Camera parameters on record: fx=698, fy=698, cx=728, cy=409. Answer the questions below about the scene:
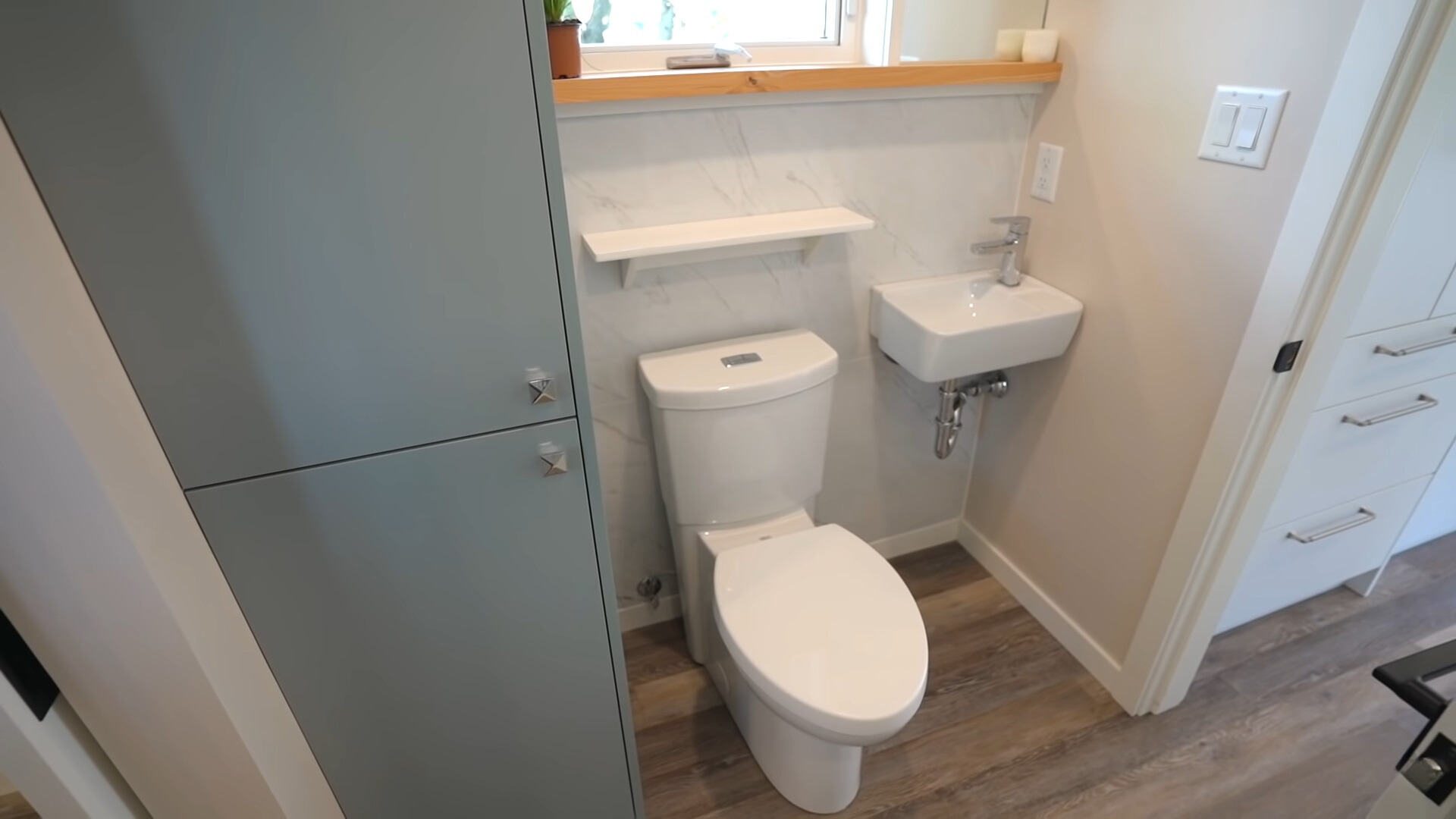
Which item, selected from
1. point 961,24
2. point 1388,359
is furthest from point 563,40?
point 1388,359

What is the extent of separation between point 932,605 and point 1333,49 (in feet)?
4.62

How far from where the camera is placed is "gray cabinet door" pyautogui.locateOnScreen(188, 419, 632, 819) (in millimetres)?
846

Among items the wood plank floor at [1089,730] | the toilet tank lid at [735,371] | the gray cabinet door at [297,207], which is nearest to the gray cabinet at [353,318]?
the gray cabinet door at [297,207]

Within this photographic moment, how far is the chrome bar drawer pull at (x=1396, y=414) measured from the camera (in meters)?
1.43

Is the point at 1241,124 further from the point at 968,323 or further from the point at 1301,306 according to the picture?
the point at 968,323

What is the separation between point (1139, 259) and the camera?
1352mm

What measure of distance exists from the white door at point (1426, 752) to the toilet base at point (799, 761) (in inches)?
29.7

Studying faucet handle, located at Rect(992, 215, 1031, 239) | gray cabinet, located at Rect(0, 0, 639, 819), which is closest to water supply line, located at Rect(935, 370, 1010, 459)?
faucet handle, located at Rect(992, 215, 1031, 239)

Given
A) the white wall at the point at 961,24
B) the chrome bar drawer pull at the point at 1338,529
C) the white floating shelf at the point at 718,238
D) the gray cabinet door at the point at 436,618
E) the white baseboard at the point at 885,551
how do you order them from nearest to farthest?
1. the gray cabinet door at the point at 436,618
2. the white floating shelf at the point at 718,238
3. the white wall at the point at 961,24
4. the chrome bar drawer pull at the point at 1338,529
5. the white baseboard at the point at 885,551

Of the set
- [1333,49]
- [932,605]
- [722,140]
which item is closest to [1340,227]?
[1333,49]

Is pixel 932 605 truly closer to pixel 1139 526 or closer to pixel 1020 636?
pixel 1020 636

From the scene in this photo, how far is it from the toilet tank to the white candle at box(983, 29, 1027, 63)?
730 millimetres

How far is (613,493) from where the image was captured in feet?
5.24

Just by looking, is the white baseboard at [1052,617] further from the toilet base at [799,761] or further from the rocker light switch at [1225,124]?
the rocker light switch at [1225,124]
